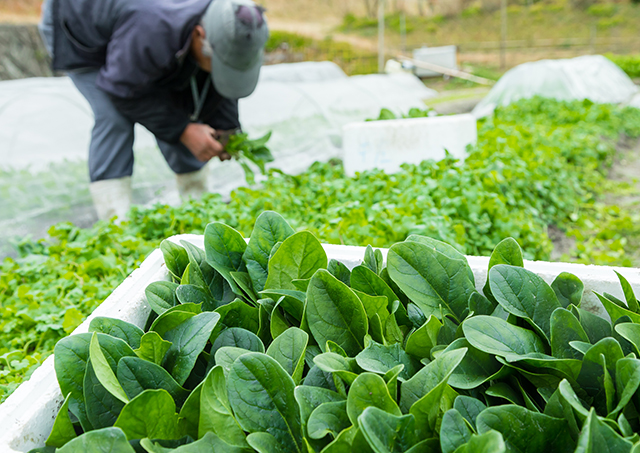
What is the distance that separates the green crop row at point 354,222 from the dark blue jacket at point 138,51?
34.5 inches

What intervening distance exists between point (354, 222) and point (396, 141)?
1463 millimetres

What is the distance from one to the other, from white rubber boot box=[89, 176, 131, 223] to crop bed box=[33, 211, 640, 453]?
2671 mm

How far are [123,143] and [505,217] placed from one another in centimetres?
249

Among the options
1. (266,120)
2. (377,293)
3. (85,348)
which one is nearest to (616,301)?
(377,293)

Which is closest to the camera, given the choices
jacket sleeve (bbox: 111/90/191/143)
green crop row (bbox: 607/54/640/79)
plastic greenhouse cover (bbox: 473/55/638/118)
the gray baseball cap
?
the gray baseball cap

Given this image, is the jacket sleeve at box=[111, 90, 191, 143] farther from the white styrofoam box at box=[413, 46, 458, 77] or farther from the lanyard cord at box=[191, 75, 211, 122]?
the white styrofoam box at box=[413, 46, 458, 77]

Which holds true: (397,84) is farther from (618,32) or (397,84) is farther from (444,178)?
(618,32)

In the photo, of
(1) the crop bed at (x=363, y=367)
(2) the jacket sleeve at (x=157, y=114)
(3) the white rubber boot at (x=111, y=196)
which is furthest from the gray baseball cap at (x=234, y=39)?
(1) the crop bed at (x=363, y=367)

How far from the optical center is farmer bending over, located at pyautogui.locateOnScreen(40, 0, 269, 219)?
9.76 ft

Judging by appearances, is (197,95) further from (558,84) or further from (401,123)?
(558,84)

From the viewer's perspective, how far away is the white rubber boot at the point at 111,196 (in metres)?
3.44

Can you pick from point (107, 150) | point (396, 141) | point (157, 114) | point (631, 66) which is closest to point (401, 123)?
point (396, 141)

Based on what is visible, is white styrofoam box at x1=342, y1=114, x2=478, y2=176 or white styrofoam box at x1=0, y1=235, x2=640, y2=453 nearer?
white styrofoam box at x1=0, y1=235, x2=640, y2=453

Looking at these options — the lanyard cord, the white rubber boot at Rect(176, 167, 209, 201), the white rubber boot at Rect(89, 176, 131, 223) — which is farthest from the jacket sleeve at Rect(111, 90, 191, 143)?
the white rubber boot at Rect(176, 167, 209, 201)
